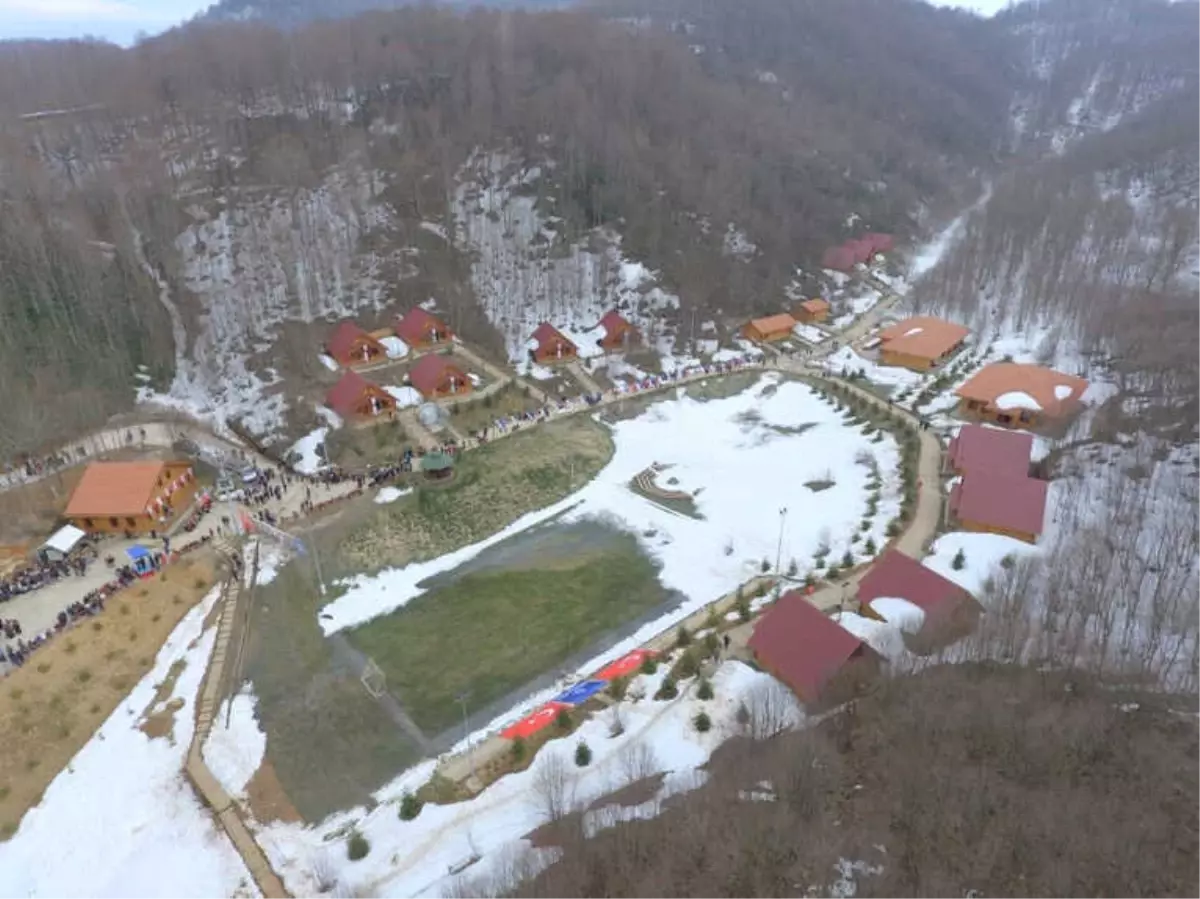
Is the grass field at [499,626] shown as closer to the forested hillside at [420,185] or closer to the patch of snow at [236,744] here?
the patch of snow at [236,744]

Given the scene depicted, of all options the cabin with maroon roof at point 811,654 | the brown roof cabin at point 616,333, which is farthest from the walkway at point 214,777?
the brown roof cabin at point 616,333

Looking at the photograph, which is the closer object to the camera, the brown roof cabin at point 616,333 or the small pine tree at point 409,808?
the small pine tree at point 409,808

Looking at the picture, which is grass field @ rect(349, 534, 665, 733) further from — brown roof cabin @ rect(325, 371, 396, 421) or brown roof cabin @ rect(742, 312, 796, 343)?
brown roof cabin @ rect(742, 312, 796, 343)

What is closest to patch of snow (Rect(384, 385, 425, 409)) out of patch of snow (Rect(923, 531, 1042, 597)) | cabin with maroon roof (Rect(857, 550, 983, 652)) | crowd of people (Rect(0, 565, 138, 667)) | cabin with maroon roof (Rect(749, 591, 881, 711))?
crowd of people (Rect(0, 565, 138, 667))

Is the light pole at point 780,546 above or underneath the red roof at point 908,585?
underneath

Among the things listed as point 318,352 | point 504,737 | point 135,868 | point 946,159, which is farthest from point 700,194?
point 135,868

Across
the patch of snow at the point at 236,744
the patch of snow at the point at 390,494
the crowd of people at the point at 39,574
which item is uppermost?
the crowd of people at the point at 39,574

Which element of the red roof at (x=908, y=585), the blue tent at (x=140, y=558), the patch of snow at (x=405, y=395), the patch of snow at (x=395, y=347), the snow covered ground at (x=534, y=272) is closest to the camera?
the red roof at (x=908, y=585)

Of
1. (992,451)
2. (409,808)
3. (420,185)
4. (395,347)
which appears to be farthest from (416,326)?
(409,808)
